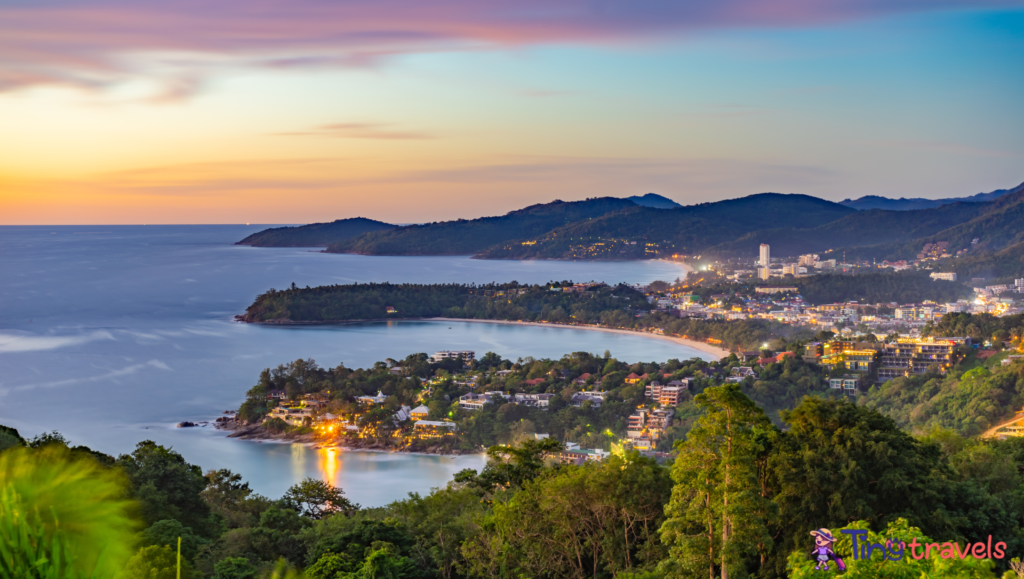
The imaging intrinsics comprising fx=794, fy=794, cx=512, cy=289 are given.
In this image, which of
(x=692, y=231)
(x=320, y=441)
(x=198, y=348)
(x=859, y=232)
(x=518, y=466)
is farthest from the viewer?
(x=692, y=231)

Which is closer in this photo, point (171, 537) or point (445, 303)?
point (171, 537)

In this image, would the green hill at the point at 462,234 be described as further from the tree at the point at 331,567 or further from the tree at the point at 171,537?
the tree at the point at 331,567

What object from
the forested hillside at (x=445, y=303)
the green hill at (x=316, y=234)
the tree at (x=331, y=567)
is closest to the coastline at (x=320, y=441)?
the tree at (x=331, y=567)

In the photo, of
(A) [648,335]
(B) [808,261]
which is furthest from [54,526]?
(B) [808,261]

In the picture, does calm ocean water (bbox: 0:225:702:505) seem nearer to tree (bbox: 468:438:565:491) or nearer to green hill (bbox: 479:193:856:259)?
tree (bbox: 468:438:565:491)

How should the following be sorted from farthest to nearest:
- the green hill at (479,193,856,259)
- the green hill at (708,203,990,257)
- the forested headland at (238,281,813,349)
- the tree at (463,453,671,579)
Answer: the green hill at (479,193,856,259) < the green hill at (708,203,990,257) < the forested headland at (238,281,813,349) < the tree at (463,453,671,579)

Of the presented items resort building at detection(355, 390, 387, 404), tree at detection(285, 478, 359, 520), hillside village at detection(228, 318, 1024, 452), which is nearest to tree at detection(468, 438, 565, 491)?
tree at detection(285, 478, 359, 520)

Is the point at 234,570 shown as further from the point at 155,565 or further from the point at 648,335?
the point at 648,335
